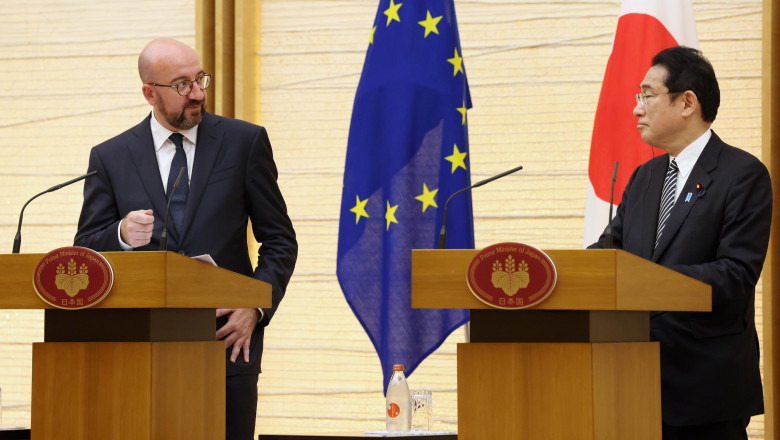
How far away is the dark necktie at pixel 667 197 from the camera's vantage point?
2.81m

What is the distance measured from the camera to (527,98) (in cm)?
467

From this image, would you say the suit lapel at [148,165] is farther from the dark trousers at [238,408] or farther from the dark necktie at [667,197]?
the dark necktie at [667,197]

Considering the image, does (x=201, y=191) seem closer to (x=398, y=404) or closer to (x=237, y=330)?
(x=237, y=330)

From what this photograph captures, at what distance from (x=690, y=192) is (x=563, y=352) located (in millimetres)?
825

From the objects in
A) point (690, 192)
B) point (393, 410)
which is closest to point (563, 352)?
point (690, 192)

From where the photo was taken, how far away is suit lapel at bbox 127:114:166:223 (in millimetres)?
2893

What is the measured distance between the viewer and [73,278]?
226 cm

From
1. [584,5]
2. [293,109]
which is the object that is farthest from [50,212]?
[584,5]

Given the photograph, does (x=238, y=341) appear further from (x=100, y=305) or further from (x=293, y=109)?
(x=293, y=109)

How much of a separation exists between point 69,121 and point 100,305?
3090 millimetres

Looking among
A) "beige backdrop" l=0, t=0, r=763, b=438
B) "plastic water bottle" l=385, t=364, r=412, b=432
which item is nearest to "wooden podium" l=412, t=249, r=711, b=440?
"plastic water bottle" l=385, t=364, r=412, b=432

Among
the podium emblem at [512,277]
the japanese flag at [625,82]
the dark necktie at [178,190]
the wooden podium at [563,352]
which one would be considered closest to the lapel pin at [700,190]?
the wooden podium at [563,352]

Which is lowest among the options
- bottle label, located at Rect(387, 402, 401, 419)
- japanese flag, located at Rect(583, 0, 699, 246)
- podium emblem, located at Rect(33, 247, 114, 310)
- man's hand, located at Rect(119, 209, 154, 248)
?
bottle label, located at Rect(387, 402, 401, 419)

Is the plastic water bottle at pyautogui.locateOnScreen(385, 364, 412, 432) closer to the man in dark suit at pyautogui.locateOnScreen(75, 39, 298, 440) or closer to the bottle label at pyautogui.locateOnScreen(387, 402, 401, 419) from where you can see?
the bottle label at pyautogui.locateOnScreen(387, 402, 401, 419)
